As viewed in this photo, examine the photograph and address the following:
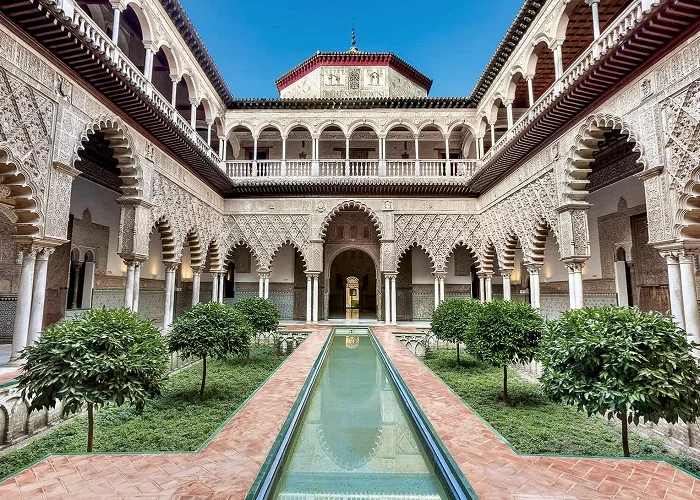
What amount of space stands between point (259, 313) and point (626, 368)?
22.3 feet

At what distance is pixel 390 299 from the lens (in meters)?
12.9

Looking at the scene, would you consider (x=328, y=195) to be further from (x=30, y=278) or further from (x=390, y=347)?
(x=30, y=278)

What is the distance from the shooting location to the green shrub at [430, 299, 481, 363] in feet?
23.8

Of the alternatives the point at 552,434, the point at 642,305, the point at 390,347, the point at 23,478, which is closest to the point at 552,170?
the point at 642,305

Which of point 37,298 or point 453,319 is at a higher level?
point 37,298

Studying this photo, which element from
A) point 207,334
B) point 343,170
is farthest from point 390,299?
point 207,334

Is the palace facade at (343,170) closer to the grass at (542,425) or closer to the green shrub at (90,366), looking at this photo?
the grass at (542,425)

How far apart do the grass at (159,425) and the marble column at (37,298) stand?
160 centimetres

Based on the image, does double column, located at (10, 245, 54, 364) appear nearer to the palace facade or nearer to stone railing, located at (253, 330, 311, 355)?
the palace facade

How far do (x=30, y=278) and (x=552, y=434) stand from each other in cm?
667

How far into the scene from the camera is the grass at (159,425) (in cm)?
344

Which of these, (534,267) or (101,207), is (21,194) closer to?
(101,207)

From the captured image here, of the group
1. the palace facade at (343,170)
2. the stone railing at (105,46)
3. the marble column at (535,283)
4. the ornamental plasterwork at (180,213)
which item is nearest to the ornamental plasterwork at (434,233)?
the palace facade at (343,170)

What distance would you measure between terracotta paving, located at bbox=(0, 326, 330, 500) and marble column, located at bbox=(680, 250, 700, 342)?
521 centimetres
